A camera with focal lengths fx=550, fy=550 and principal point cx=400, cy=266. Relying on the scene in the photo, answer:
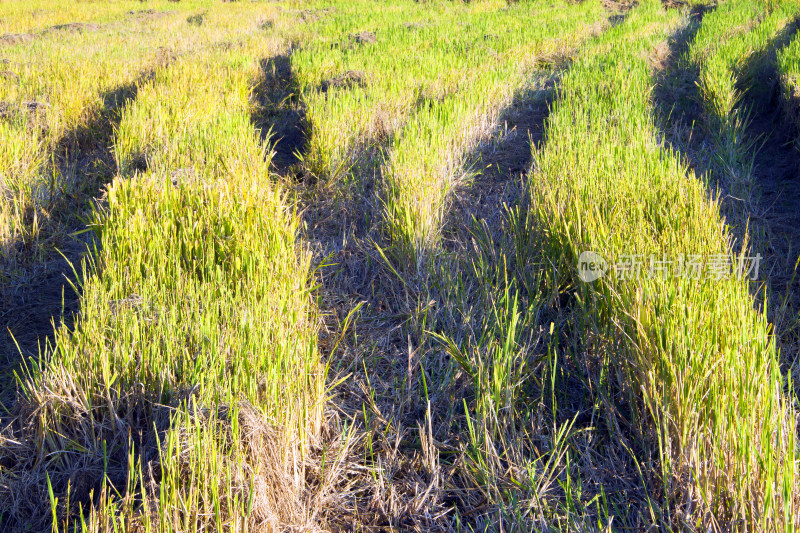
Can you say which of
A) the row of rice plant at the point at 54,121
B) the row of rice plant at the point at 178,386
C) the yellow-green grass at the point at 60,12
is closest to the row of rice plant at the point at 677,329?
the row of rice plant at the point at 178,386

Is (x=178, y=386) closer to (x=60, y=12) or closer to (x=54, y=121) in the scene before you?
(x=54, y=121)

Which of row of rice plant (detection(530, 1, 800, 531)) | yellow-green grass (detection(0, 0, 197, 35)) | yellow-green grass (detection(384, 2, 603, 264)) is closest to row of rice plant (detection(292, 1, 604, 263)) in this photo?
yellow-green grass (detection(384, 2, 603, 264))

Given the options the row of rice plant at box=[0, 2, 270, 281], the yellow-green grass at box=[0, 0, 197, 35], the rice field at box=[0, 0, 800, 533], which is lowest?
the rice field at box=[0, 0, 800, 533]

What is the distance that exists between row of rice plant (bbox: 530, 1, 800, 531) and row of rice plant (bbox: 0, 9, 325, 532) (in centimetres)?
96

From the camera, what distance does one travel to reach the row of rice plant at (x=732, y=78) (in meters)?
3.60

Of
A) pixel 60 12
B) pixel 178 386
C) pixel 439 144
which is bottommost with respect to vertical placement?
pixel 178 386

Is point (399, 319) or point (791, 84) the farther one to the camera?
point (791, 84)

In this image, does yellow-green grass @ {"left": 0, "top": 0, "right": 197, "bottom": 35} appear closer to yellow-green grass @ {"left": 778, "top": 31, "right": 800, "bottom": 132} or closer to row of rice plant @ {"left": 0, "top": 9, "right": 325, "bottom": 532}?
row of rice plant @ {"left": 0, "top": 9, "right": 325, "bottom": 532}

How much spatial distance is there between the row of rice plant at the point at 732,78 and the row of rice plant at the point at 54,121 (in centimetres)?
400

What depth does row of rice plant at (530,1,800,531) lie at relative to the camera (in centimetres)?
123

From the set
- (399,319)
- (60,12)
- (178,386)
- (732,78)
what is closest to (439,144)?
(399,319)

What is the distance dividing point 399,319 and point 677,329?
1096 mm

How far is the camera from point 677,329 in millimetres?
1535

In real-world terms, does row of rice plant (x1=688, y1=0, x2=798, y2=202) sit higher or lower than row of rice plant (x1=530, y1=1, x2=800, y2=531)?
higher
